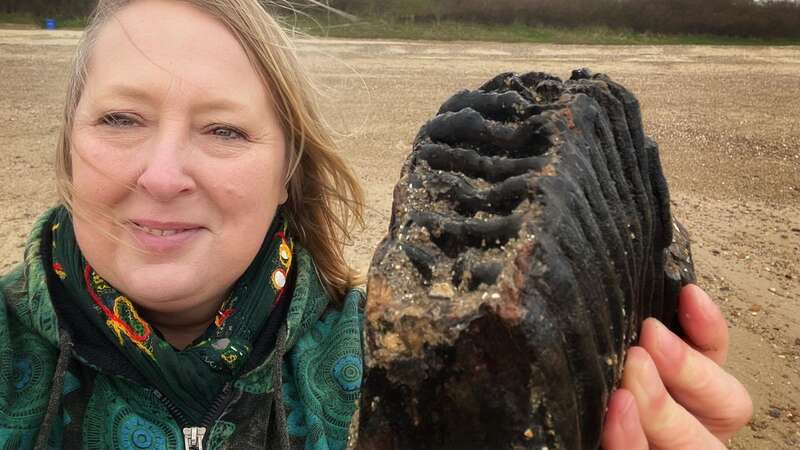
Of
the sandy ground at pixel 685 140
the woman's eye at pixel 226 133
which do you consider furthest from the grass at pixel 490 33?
the woman's eye at pixel 226 133

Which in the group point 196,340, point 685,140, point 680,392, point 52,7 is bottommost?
point 685,140

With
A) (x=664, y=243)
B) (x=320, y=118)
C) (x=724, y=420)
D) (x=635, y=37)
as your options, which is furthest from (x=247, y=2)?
(x=635, y=37)

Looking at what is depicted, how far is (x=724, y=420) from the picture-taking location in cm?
166

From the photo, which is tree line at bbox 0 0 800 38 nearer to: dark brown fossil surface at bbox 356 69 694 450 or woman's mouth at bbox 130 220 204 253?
woman's mouth at bbox 130 220 204 253

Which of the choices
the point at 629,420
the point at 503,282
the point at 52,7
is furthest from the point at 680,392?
the point at 52,7

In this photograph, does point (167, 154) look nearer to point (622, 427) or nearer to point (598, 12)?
point (622, 427)

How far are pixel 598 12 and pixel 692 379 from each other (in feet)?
77.4

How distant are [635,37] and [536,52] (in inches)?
223

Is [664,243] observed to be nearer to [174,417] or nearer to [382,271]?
[382,271]

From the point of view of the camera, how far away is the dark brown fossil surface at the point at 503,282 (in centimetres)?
120

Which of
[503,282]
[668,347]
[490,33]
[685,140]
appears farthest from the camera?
[490,33]

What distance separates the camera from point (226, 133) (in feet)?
6.49

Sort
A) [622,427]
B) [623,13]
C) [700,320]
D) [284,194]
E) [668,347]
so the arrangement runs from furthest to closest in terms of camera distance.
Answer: [623,13] → [284,194] → [700,320] → [668,347] → [622,427]

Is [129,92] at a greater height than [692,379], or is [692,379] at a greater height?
[129,92]
